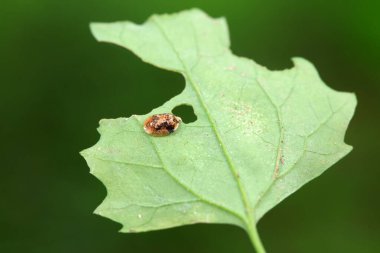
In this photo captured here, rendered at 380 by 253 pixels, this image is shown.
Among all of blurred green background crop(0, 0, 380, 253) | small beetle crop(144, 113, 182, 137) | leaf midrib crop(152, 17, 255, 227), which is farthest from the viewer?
blurred green background crop(0, 0, 380, 253)

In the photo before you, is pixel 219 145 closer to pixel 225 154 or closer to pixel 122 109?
pixel 225 154

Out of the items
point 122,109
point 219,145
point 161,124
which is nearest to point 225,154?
point 219,145

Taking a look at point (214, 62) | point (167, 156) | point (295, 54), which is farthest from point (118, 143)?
point (295, 54)

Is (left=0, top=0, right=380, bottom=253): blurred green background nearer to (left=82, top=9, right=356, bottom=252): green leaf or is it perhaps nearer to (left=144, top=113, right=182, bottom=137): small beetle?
(left=82, top=9, right=356, bottom=252): green leaf

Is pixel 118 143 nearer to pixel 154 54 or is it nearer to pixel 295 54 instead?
pixel 154 54

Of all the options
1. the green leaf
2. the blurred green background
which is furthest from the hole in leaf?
the blurred green background
